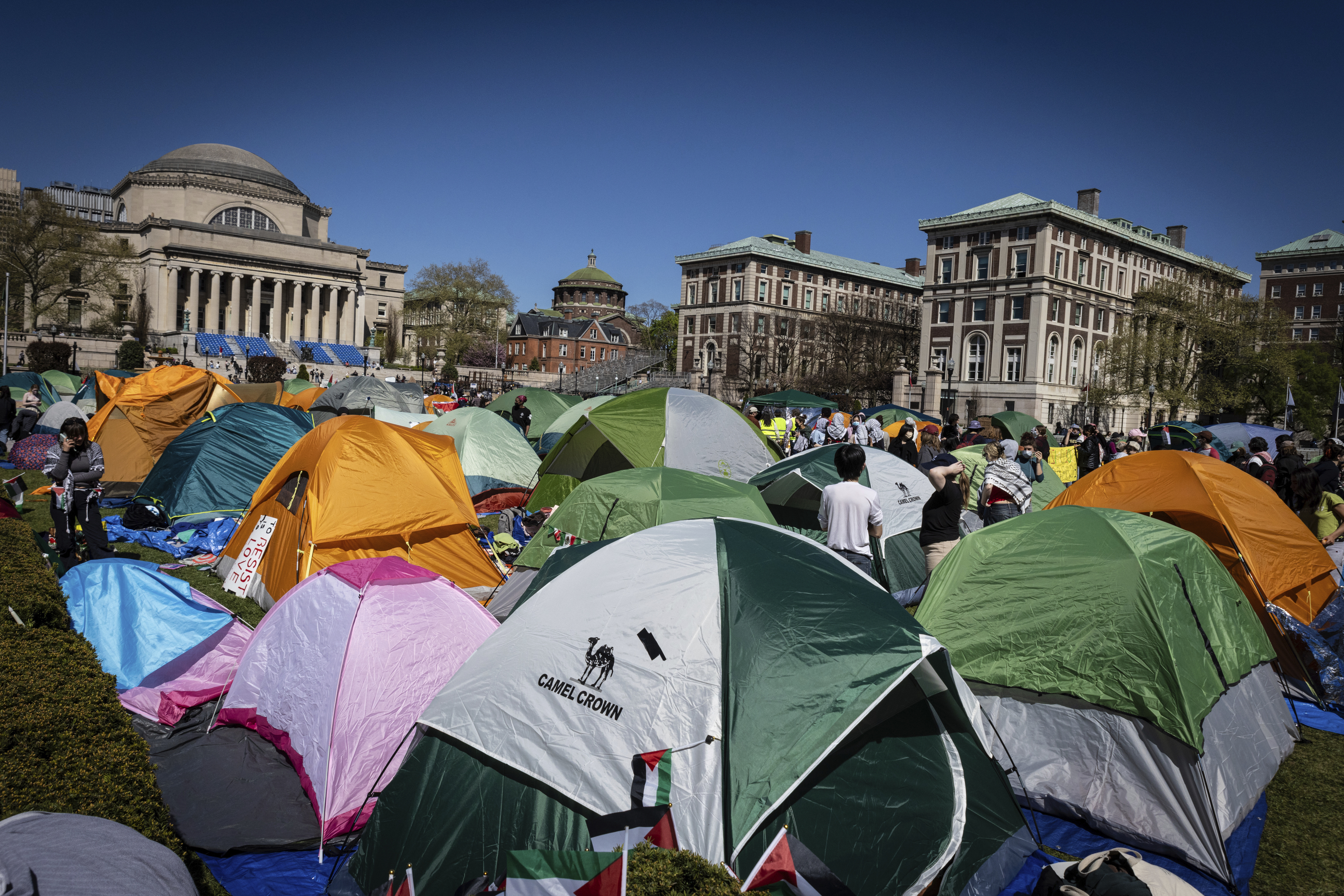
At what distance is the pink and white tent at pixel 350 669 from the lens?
4.66 metres

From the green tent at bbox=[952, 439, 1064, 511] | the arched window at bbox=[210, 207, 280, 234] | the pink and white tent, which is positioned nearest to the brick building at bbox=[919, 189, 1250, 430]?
the green tent at bbox=[952, 439, 1064, 511]

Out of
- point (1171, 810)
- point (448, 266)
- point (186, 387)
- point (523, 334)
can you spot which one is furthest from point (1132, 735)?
point (523, 334)

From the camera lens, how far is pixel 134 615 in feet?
19.5

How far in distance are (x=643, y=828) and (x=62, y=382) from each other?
100 ft

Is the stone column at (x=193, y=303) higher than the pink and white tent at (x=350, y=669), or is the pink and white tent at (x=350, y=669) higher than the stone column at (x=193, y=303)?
the stone column at (x=193, y=303)

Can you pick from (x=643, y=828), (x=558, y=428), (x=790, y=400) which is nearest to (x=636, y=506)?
(x=643, y=828)

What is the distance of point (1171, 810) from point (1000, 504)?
422 cm

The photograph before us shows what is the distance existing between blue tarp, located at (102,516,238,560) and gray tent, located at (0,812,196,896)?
870 centimetres

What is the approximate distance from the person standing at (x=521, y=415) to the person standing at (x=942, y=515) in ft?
48.0

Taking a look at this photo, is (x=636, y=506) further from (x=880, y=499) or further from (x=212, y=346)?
(x=212, y=346)

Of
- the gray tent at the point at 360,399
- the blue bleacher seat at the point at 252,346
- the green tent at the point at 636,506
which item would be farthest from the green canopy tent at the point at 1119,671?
the blue bleacher seat at the point at 252,346

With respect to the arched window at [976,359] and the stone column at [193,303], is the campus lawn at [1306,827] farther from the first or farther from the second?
the stone column at [193,303]

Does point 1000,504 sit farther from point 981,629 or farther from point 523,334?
point 523,334

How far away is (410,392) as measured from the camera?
26547 mm
